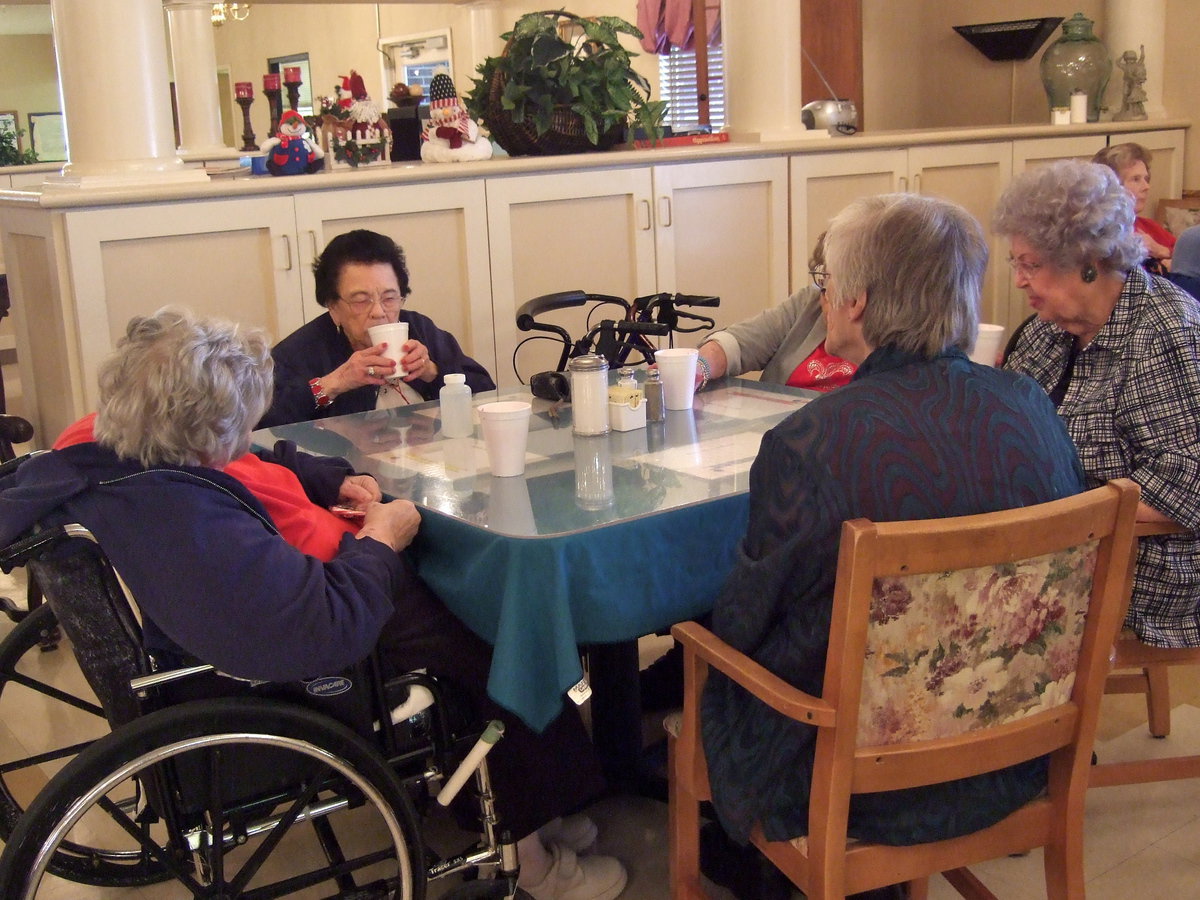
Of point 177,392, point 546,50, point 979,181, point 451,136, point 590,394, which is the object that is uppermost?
point 546,50

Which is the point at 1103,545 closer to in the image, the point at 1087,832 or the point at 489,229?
the point at 1087,832

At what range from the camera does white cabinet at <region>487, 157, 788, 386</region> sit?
3.75m

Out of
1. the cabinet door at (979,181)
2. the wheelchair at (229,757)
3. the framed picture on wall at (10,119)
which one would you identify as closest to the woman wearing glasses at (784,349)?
the wheelchair at (229,757)

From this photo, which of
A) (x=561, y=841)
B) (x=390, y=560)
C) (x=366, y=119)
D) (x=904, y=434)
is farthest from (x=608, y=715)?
(x=366, y=119)

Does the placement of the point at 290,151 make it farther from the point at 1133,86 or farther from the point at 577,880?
the point at 1133,86

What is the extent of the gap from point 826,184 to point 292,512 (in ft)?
10.2

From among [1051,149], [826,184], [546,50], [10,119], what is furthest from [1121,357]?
[10,119]

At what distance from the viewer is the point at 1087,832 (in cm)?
224

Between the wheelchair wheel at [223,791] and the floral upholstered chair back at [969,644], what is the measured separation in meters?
0.69

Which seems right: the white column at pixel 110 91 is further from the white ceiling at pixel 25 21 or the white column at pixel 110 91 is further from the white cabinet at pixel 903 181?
the white ceiling at pixel 25 21

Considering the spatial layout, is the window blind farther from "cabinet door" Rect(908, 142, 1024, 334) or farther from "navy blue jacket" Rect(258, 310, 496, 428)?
"navy blue jacket" Rect(258, 310, 496, 428)

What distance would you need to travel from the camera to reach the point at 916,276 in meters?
1.55

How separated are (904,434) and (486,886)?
988 mm

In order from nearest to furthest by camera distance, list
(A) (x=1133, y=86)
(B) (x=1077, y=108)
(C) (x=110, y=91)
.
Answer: (C) (x=110, y=91) < (B) (x=1077, y=108) < (A) (x=1133, y=86)
